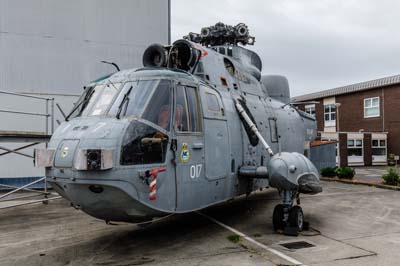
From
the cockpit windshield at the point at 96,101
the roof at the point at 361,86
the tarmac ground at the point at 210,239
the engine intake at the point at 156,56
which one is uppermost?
the roof at the point at 361,86

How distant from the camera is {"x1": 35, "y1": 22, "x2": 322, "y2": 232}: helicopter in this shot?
549cm

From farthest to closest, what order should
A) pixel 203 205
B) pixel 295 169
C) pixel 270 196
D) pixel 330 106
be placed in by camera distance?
pixel 330 106 < pixel 270 196 < pixel 295 169 < pixel 203 205

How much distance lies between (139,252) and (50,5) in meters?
13.6

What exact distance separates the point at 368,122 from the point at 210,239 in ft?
93.2

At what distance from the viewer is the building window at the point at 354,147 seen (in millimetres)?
29625

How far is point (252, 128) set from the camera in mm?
8250

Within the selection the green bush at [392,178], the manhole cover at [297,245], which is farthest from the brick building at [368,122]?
the manhole cover at [297,245]

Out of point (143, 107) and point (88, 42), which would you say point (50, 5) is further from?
point (143, 107)

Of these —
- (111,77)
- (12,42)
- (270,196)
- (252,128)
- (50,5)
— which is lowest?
(270,196)

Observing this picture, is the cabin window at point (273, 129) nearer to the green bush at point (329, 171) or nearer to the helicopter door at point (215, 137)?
the helicopter door at point (215, 137)

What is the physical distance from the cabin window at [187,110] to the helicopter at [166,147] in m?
0.02

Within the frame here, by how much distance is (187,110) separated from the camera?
6.62 m

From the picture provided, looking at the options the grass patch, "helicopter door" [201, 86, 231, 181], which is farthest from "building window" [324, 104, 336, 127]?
the grass patch

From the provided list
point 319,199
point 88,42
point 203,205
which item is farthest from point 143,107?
point 88,42
